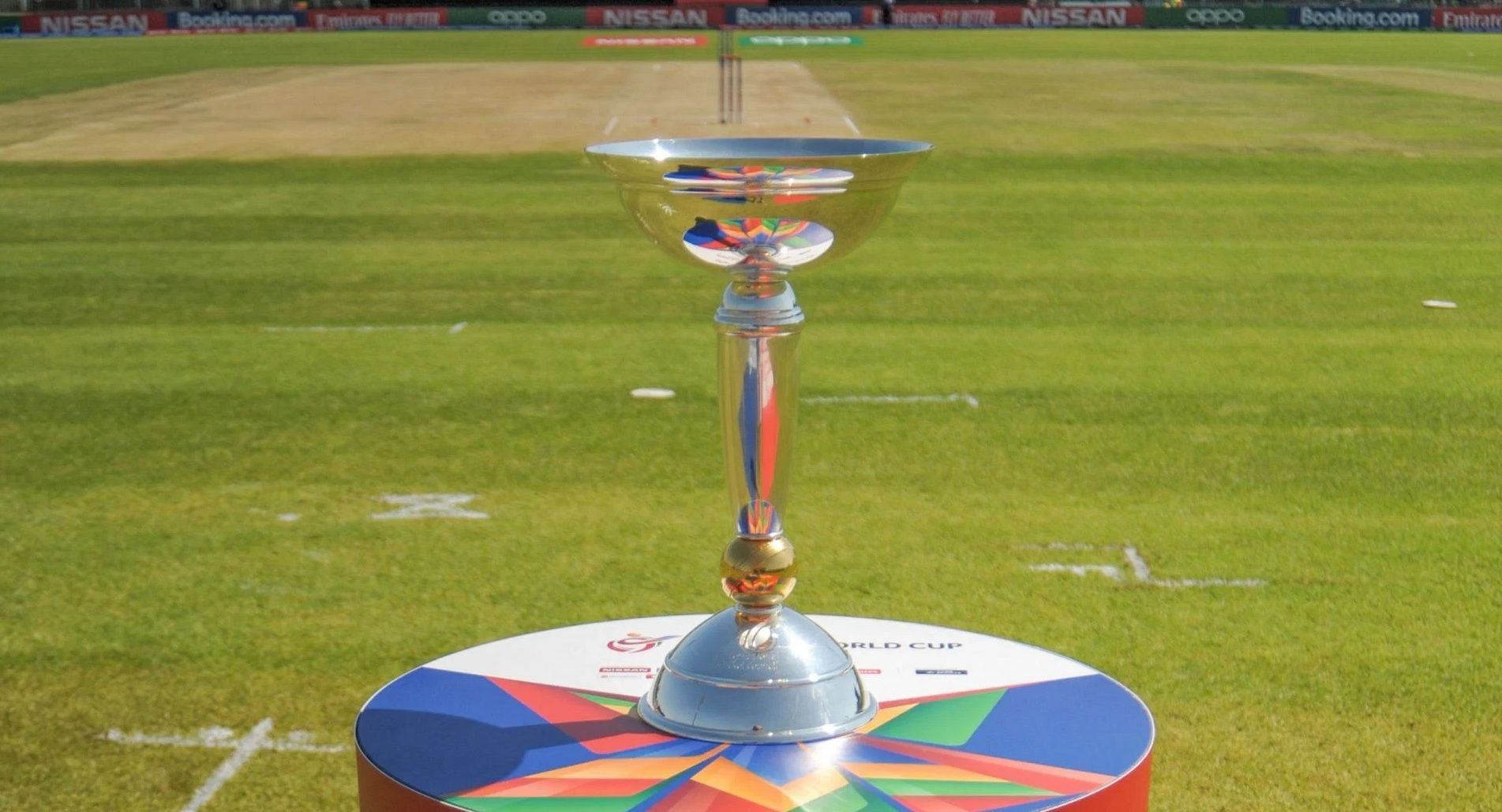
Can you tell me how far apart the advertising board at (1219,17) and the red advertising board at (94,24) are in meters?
32.1

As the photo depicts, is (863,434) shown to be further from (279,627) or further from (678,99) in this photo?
(678,99)

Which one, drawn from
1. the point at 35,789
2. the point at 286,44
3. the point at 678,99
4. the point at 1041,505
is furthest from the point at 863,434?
the point at 286,44

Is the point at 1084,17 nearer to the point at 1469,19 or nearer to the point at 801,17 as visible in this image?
the point at 801,17

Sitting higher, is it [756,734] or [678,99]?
[756,734]

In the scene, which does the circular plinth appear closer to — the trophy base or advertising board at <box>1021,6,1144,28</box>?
the trophy base

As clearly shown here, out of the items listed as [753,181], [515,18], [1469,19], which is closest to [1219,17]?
[1469,19]

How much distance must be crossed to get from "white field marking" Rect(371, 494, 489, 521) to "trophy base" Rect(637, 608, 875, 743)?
14.2ft

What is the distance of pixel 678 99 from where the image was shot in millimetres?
26891

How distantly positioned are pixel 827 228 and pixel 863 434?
18.9ft

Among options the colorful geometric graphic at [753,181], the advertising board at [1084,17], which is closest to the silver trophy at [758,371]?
the colorful geometric graphic at [753,181]

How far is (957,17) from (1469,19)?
15656 millimetres

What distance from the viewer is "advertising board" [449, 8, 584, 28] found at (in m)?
61.7

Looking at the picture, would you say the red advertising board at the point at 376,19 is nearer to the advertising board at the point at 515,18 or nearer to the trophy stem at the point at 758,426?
the advertising board at the point at 515,18

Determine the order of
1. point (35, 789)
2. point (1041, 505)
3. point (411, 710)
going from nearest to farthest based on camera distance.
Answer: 1. point (411, 710)
2. point (35, 789)
3. point (1041, 505)
